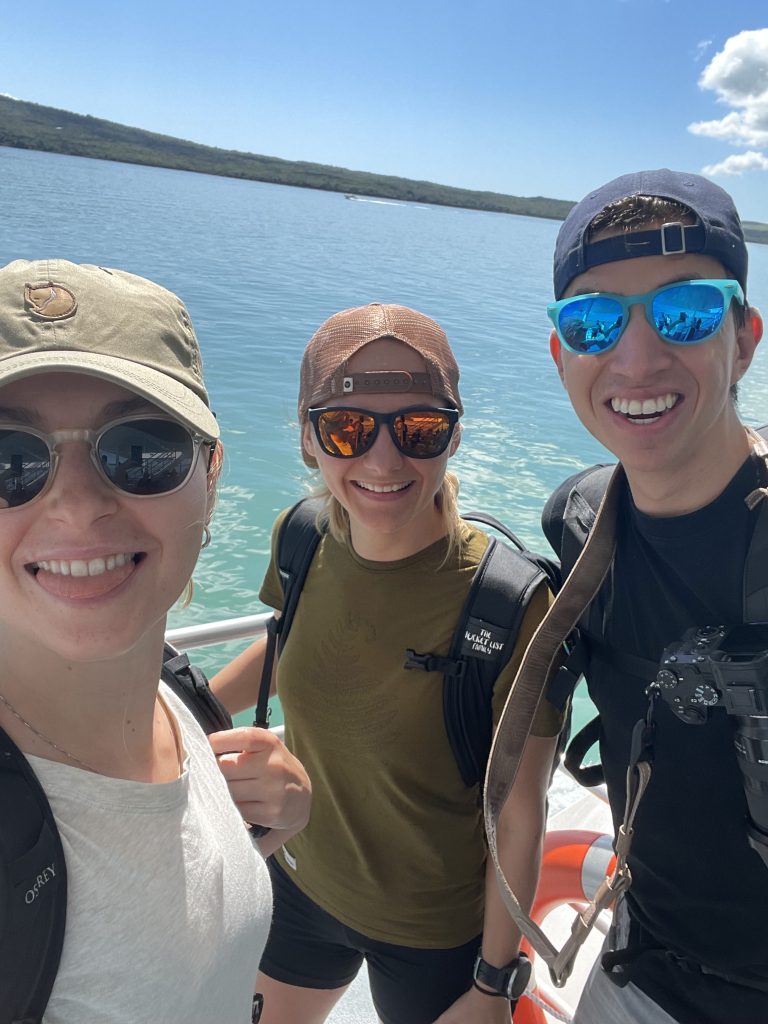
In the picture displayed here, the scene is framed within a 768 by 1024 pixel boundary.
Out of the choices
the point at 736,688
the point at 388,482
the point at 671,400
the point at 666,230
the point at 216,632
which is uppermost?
the point at 666,230

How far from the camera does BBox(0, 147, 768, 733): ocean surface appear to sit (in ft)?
27.1

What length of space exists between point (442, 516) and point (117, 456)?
916 millimetres

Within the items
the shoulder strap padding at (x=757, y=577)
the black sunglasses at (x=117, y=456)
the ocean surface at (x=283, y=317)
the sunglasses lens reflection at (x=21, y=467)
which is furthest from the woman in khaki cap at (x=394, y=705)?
the ocean surface at (x=283, y=317)

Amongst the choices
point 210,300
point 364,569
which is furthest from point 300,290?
point 364,569

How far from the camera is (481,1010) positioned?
4.61 ft

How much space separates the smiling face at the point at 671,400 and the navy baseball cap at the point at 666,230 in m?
0.02

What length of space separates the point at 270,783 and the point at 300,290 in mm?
20409

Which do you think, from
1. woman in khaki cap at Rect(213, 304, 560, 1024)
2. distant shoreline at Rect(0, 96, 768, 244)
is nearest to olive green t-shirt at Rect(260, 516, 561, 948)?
woman in khaki cap at Rect(213, 304, 560, 1024)

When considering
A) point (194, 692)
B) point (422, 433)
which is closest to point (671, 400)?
point (422, 433)

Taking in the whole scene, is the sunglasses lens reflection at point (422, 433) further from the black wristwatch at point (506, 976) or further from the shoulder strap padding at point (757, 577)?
the black wristwatch at point (506, 976)

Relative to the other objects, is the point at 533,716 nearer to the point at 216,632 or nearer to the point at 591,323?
the point at 591,323

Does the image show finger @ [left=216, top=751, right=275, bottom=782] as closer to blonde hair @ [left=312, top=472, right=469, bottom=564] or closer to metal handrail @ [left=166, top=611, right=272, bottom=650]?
blonde hair @ [left=312, top=472, right=469, bottom=564]

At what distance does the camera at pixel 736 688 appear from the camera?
1115mm

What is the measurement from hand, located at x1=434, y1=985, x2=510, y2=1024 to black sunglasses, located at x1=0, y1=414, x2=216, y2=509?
1.18 metres
